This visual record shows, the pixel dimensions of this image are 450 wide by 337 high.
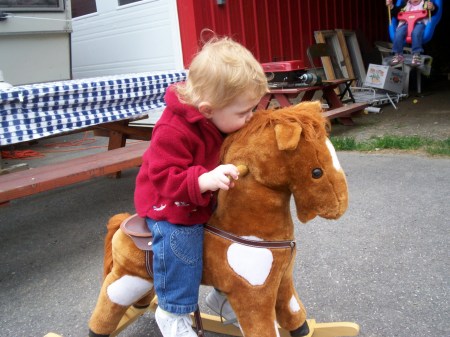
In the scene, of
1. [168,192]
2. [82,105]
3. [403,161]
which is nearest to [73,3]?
[82,105]

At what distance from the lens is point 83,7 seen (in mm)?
7898

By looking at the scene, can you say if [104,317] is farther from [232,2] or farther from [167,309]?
[232,2]

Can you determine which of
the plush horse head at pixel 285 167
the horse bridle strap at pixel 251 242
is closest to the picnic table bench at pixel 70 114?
the horse bridle strap at pixel 251 242

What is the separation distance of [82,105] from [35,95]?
47 centimetres

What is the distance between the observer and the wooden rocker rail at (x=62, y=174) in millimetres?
2572

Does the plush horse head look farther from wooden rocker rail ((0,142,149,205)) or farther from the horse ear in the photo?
wooden rocker rail ((0,142,149,205))

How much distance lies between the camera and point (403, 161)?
441 cm

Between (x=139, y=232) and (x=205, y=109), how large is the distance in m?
0.51

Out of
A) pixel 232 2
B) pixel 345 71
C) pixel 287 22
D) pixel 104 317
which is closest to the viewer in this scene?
pixel 104 317

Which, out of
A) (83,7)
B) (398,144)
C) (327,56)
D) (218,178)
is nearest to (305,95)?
(398,144)

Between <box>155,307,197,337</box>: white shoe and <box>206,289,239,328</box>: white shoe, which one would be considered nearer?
<box>155,307,197,337</box>: white shoe

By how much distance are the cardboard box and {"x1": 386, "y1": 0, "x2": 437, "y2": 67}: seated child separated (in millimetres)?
207

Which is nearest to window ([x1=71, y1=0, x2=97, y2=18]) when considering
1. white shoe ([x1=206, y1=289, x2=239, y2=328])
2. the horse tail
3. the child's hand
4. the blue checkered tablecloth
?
the blue checkered tablecloth

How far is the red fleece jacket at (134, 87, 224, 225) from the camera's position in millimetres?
1357
